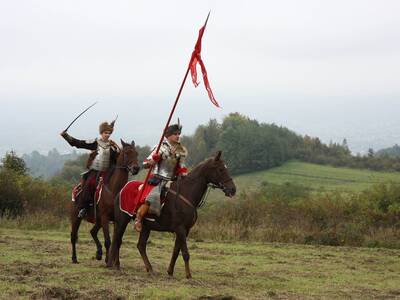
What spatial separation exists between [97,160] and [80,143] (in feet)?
1.57

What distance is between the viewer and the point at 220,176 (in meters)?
10.9

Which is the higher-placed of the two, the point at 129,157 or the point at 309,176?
the point at 309,176

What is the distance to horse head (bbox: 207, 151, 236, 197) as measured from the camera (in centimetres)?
1074

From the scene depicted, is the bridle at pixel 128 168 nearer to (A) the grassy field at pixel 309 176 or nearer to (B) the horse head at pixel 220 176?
(B) the horse head at pixel 220 176

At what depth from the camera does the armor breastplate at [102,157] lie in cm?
1212

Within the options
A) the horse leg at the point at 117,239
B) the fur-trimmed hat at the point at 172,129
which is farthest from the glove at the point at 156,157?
the horse leg at the point at 117,239

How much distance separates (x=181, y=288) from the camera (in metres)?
9.45

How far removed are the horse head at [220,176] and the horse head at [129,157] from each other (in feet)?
4.99

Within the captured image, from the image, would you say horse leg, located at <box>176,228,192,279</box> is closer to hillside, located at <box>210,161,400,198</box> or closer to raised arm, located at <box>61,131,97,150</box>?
raised arm, located at <box>61,131,97,150</box>

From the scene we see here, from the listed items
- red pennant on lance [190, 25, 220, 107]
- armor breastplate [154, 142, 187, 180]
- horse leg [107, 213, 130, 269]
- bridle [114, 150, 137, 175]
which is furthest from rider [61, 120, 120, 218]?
red pennant on lance [190, 25, 220, 107]

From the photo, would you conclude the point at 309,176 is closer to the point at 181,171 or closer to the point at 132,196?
the point at 181,171

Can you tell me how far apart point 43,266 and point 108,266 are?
1.19 meters

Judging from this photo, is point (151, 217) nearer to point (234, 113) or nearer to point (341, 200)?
point (341, 200)

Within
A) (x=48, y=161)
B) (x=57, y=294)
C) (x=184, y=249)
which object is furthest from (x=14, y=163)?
(x=48, y=161)
